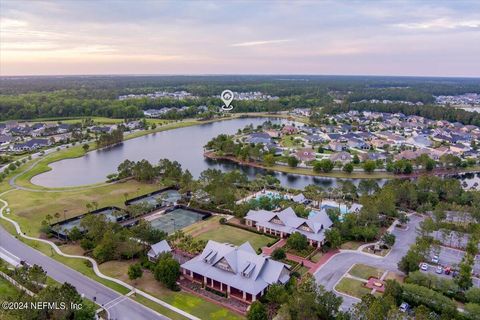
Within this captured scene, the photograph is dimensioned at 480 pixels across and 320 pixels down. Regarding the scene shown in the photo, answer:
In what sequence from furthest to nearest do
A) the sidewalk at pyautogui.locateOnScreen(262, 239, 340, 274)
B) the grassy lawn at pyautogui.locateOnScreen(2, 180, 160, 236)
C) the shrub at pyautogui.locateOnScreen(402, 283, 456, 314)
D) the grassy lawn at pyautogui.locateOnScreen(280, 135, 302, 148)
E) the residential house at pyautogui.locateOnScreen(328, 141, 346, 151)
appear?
1. the grassy lawn at pyautogui.locateOnScreen(280, 135, 302, 148)
2. the residential house at pyautogui.locateOnScreen(328, 141, 346, 151)
3. the grassy lawn at pyautogui.locateOnScreen(2, 180, 160, 236)
4. the sidewalk at pyautogui.locateOnScreen(262, 239, 340, 274)
5. the shrub at pyautogui.locateOnScreen(402, 283, 456, 314)

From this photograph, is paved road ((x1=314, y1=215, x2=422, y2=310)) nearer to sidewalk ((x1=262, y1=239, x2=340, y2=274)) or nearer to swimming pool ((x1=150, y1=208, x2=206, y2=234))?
sidewalk ((x1=262, y1=239, x2=340, y2=274))

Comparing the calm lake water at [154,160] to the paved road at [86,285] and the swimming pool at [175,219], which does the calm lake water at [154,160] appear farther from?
the paved road at [86,285]

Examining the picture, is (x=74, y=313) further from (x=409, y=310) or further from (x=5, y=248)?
(x=409, y=310)

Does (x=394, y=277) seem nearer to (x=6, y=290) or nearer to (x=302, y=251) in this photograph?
(x=302, y=251)

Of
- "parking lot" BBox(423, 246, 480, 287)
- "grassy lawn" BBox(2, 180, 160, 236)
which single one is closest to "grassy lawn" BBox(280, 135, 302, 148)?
"grassy lawn" BBox(2, 180, 160, 236)

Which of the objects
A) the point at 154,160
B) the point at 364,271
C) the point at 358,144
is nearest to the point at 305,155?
the point at 358,144

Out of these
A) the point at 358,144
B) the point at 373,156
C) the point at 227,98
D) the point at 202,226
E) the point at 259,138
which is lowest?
the point at 202,226
